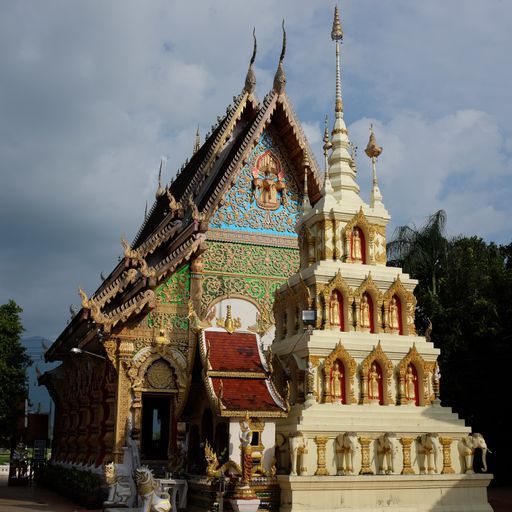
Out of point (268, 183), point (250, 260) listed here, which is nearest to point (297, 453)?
point (250, 260)

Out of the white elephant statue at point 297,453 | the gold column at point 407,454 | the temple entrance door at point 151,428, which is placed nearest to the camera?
the white elephant statue at point 297,453

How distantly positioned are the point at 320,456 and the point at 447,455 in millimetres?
2401

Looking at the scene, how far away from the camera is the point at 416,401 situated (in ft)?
42.8

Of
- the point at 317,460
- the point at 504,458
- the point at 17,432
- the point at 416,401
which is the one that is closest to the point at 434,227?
the point at 504,458

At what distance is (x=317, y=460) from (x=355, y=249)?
4061mm

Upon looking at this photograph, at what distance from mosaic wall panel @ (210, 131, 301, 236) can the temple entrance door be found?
4.43m

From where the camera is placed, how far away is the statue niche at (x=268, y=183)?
17.8 meters

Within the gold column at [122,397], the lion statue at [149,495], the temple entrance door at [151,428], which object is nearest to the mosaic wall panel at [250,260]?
the gold column at [122,397]

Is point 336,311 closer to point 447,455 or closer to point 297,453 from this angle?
point 297,453

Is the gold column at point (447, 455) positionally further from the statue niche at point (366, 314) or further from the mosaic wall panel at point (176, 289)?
the mosaic wall panel at point (176, 289)

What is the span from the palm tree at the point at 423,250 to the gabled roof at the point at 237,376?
12.3m

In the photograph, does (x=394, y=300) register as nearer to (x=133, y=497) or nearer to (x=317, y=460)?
(x=317, y=460)

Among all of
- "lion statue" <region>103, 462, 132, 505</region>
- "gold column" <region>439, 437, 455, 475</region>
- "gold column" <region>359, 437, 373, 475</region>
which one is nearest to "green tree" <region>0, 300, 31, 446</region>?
"lion statue" <region>103, 462, 132, 505</region>

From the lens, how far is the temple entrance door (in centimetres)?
1748
